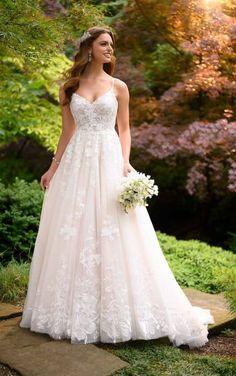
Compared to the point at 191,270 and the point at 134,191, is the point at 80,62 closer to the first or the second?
the point at 134,191

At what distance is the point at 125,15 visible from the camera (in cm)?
755

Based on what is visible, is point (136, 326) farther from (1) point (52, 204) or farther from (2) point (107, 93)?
(2) point (107, 93)

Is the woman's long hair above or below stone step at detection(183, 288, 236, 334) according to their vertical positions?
above

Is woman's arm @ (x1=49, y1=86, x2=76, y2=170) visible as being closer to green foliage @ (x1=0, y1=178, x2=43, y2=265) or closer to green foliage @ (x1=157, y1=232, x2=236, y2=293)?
green foliage @ (x1=0, y1=178, x2=43, y2=265)

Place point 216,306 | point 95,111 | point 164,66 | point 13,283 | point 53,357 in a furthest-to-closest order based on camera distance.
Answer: point 164,66
point 13,283
point 216,306
point 95,111
point 53,357

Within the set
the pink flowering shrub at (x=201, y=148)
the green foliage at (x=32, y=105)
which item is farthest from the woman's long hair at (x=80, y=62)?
the pink flowering shrub at (x=201, y=148)

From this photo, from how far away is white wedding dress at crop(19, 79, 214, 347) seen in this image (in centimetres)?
364

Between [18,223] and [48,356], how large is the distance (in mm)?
2556

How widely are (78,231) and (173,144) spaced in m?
3.57

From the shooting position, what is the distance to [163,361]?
3504 millimetres

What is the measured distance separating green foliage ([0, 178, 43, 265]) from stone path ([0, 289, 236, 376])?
70.2 inches

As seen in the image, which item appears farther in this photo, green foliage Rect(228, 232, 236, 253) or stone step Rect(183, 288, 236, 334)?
green foliage Rect(228, 232, 236, 253)

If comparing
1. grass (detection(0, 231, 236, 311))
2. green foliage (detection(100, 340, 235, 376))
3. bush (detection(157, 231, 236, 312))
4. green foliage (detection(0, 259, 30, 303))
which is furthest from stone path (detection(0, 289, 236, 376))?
bush (detection(157, 231, 236, 312))

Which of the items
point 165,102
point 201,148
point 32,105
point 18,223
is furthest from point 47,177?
point 165,102
